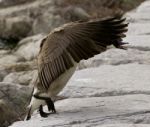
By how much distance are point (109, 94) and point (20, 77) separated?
331 centimetres

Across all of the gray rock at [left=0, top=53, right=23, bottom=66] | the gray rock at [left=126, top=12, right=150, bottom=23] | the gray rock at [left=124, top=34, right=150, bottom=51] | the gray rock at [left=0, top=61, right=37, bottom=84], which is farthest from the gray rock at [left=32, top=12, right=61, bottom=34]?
the gray rock at [left=124, top=34, right=150, bottom=51]

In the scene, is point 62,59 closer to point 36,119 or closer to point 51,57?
point 51,57

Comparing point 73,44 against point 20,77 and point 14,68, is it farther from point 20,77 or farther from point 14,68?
point 14,68

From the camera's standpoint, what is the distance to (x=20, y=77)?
8188mm

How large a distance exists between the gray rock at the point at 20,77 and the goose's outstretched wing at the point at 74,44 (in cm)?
358

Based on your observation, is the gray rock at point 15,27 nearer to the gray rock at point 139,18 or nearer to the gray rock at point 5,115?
the gray rock at point 139,18

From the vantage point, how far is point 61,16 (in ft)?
39.2

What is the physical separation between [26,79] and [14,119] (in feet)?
7.35

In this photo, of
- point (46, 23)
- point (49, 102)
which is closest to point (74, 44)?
point (49, 102)

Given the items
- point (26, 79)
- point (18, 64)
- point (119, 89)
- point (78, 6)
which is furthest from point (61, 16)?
point (119, 89)

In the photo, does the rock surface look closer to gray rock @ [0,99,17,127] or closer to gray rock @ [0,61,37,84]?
gray rock @ [0,99,17,127]

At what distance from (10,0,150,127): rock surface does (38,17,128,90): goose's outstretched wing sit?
0.32 metres

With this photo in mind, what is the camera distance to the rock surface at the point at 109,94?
4301 mm

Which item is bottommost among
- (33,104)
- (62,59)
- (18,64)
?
(18,64)
